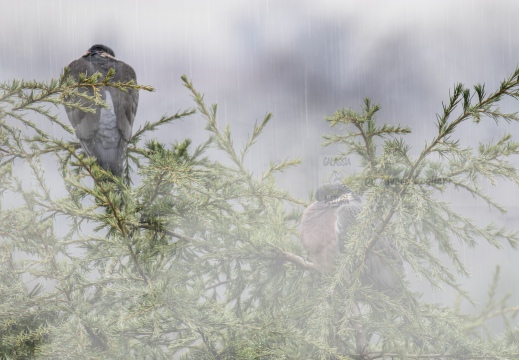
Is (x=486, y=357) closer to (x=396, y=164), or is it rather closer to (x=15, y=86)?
(x=396, y=164)

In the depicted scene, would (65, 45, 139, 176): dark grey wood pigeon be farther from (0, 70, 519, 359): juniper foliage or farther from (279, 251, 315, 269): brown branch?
(279, 251, 315, 269): brown branch

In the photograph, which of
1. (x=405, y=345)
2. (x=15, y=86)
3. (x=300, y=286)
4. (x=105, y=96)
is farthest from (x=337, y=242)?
(x=105, y=96)

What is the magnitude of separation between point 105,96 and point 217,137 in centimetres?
95

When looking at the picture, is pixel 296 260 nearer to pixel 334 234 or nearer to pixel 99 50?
pixel 334 234

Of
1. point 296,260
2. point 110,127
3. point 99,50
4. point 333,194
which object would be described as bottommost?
point 296,260

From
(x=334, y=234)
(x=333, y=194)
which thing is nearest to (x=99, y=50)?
(x=333, y=194)

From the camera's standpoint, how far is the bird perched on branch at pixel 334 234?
1.76 metres

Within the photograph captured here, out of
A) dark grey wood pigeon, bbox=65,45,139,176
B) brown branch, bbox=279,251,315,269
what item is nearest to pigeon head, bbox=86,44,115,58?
dark grey wood pigeon, bbox=65,45,139,176

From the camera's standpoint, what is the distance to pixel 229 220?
1.56 meters

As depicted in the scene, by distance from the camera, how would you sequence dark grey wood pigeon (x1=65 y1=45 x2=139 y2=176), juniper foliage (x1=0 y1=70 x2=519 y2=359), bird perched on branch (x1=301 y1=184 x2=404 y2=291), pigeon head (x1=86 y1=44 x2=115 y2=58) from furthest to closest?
pigeon head (x1=86 y1=44 x2=115 y2=58)
dark grey wood pigeon (x1=65 y1=45 x2=139 y2=176)
bird perched on branch (x1=301 y1=184 x2=404 y2=291)
juniper foliage (x1=0 y1=70 x2=519 y2=359)

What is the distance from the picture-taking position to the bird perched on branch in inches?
69.1

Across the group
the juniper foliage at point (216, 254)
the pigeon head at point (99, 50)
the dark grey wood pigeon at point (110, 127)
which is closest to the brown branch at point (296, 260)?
the juniper foliage at point (216, 254)

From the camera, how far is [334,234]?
185 centimetres

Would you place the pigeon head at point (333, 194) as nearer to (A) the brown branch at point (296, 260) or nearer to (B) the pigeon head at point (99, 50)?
(A) the brown branch at point (296, 260)
